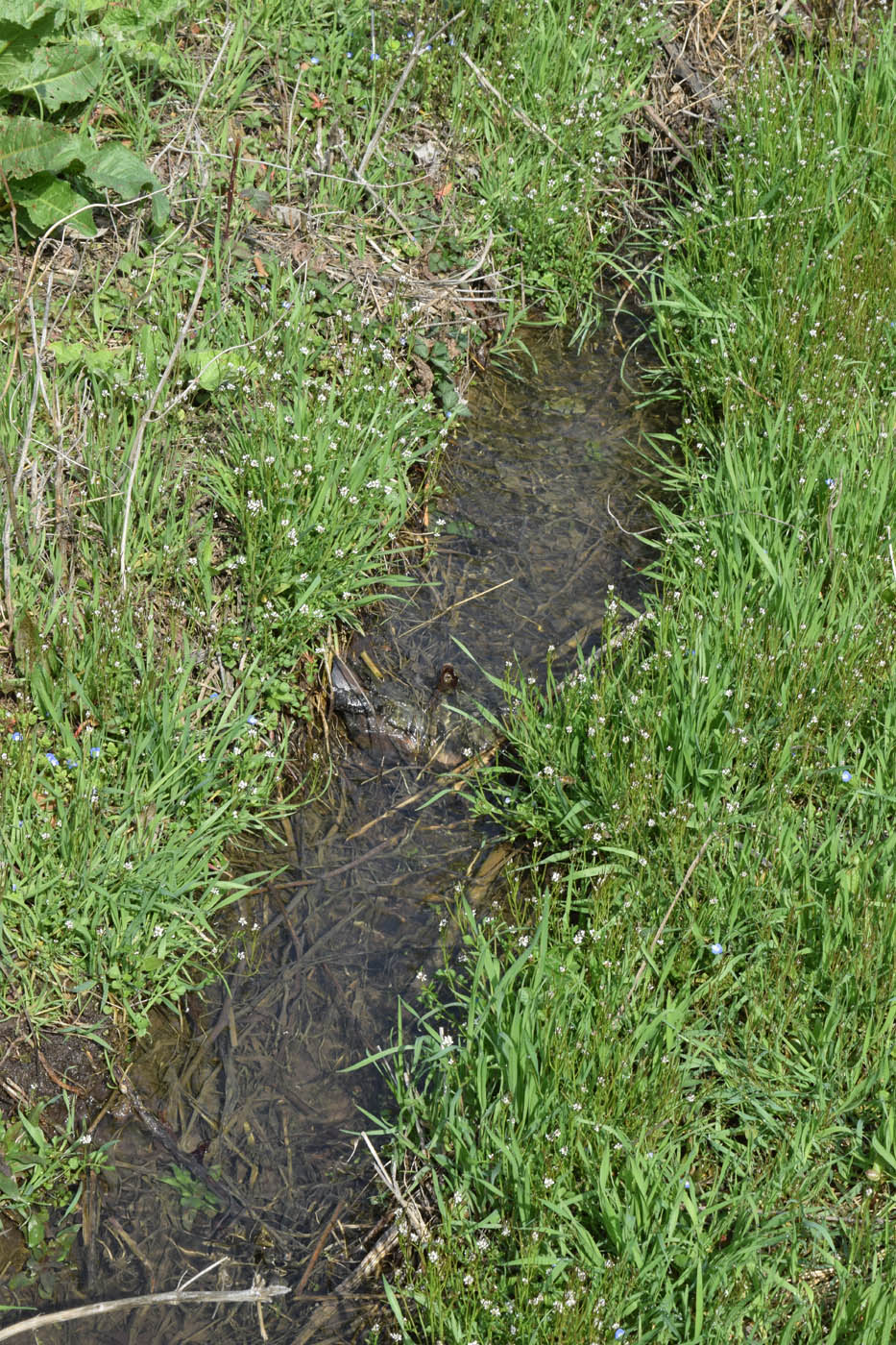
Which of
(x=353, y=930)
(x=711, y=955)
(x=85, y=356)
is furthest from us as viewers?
(x=85, y=356)

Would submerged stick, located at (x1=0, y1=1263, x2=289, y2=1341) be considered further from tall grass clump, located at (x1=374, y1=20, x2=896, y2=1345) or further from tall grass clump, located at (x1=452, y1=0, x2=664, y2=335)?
tall grass clump, located at (x1=452, y1=0, x2=664, y2=335)

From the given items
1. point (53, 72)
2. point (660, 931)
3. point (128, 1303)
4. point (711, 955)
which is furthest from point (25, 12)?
point (128, 1303)

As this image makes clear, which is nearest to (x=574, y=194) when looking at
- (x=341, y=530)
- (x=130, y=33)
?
(x=130, y=33)

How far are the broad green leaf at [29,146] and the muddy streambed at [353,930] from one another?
6.30ft

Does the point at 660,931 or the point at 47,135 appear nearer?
the point at 660,931

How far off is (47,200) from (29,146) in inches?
9.7

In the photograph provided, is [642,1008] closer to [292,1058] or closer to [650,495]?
[292,1058]

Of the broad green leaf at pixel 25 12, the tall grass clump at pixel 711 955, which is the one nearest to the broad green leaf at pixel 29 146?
the broad green leaf at pixel 25 12

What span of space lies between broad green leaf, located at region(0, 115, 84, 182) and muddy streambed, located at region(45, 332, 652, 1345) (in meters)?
1.92

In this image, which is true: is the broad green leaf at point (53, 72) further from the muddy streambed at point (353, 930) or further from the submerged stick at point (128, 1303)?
the submerged stick at point (128, 1303)

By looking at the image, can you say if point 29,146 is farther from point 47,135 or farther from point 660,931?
point 660,931

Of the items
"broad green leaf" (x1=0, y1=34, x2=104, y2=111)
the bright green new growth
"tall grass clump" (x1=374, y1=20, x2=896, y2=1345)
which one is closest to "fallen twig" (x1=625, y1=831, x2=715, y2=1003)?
"tall grass clump" (x1=374, y1=20, x2=896, y2=1345)

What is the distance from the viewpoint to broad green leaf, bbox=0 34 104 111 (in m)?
4.45

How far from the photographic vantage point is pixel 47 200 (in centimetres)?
457
